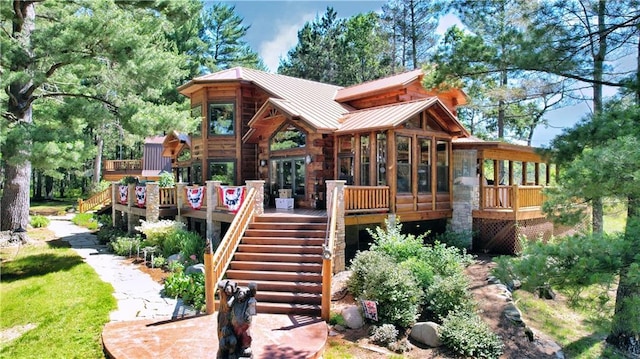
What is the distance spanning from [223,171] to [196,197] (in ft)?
9.81

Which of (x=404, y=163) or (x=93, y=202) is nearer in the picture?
(x=404, y=163)

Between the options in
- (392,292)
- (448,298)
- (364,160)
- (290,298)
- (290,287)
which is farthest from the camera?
(364,160)

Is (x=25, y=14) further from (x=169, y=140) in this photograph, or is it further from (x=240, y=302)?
(x=240, y=302)

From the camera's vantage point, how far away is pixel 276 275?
8875 millimetres

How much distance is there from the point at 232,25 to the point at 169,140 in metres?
19.7

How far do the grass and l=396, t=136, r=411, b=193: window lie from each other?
8.24m

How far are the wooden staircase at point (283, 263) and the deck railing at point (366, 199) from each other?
2.76ft

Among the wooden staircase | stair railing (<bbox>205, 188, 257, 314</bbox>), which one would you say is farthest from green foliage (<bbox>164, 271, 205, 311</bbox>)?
the wooden staircase

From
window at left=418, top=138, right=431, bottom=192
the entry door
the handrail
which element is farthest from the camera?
the handrail

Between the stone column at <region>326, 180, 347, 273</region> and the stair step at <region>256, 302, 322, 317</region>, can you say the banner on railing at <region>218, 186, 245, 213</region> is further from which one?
the stair step at <region>256, 302, 322, 317</region>

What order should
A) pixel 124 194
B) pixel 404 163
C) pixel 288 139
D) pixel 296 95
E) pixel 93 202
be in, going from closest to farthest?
1. pixel 404 163
2. pixel 288 139
3. pixel 296 95
4. pixel 124 194
5. pixel 93 202

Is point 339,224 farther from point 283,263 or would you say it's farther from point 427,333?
point 427,333

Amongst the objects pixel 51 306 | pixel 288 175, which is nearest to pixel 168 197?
pixel 288 175

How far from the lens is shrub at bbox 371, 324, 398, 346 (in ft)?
23.2
